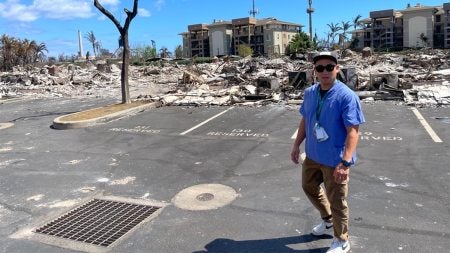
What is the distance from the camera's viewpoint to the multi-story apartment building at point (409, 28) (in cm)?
9694

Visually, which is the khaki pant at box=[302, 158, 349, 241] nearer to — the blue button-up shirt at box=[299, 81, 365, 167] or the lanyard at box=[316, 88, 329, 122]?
the blue button-up shirt at box=[299, 81, 365, 167]

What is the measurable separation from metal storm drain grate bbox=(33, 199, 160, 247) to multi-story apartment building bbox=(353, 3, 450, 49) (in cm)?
9509

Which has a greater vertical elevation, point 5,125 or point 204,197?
point 5,125

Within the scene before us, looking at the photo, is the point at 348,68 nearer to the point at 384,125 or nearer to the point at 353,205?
the point at 384,125

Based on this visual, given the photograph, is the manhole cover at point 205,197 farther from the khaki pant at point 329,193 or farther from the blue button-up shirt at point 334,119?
the blue button-up shirt at point 334,119

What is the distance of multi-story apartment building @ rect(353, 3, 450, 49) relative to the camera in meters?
96.9

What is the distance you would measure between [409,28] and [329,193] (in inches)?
4245

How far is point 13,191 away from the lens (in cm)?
646

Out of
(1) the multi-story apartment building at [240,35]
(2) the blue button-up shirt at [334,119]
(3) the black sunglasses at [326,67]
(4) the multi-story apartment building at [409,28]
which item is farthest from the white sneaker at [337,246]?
(1) the multi-story apartment building at [240,35]

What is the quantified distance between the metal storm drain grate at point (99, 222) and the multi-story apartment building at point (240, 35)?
108988 mm

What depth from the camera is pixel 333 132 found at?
3.75 meters

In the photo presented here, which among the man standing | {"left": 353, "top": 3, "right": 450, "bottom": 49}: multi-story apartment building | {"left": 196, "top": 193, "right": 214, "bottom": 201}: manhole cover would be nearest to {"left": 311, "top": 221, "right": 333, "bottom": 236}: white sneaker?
the man standing

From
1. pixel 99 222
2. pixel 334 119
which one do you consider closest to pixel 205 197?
pixel 99 222

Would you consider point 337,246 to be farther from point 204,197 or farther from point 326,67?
point 204,197
